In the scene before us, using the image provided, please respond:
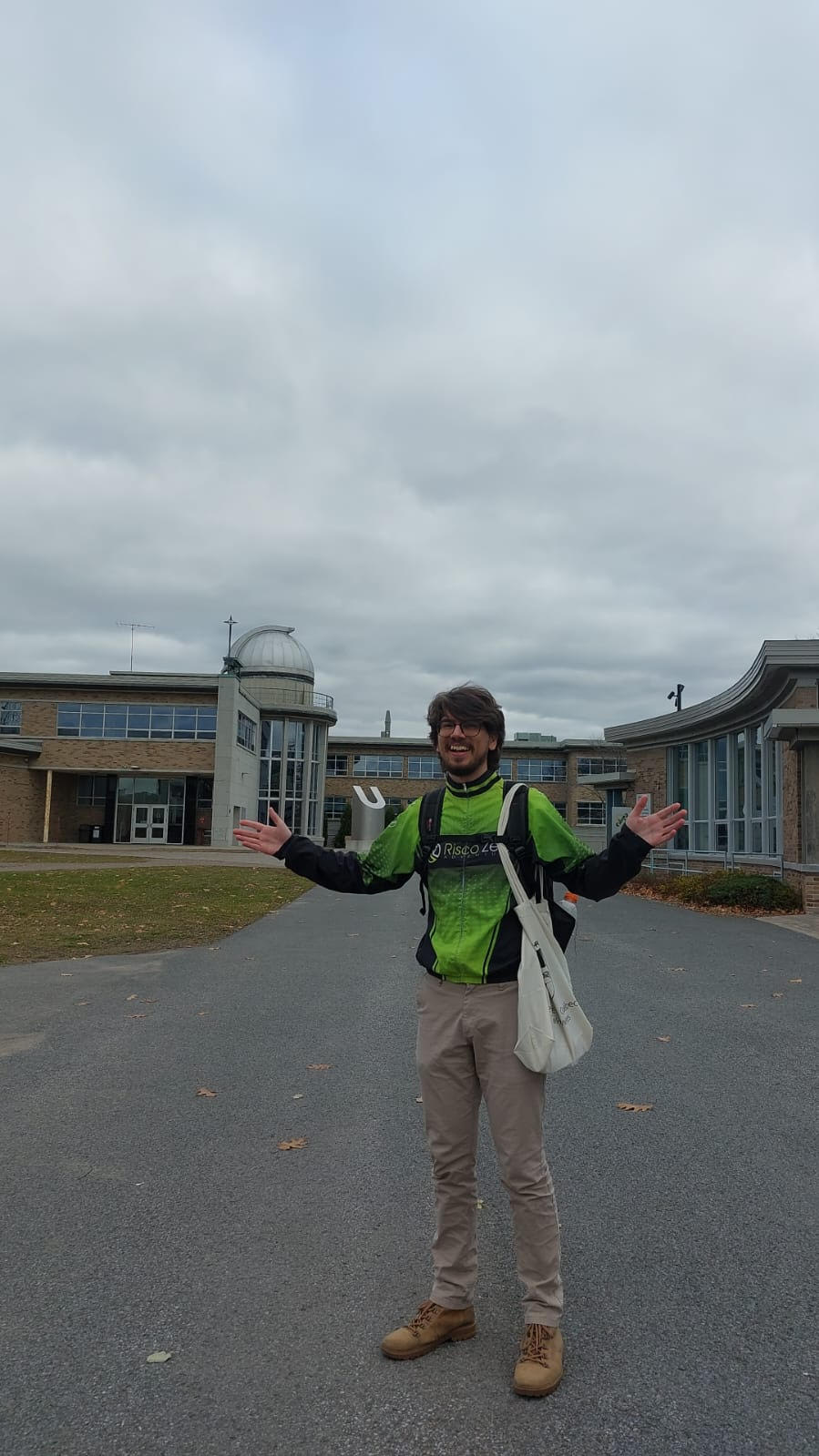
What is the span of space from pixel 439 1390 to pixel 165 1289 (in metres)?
1.06

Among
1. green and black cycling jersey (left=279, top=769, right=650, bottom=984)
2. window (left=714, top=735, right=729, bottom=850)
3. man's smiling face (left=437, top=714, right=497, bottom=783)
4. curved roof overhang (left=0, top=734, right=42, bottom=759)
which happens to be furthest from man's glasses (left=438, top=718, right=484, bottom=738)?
curved roof overhang (left=0, top=734, right=42, bottom=759)

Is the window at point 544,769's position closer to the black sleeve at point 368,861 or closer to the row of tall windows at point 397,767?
the row of tall windows at point 397,767

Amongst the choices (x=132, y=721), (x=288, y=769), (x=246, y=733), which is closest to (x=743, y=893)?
(x=132, y=721)

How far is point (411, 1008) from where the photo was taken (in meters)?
8.62

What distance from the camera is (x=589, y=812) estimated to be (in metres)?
72.1

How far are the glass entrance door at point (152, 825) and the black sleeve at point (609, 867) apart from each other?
5150 centimetres

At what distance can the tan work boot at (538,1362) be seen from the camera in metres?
2.79

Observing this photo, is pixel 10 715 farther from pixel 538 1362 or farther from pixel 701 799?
pixel 538 1362

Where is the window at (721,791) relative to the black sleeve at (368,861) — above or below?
above

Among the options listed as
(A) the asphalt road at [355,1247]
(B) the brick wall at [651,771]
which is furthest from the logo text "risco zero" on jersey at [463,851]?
(B) the brick wall at [651,771]

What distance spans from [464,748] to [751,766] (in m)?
22.3

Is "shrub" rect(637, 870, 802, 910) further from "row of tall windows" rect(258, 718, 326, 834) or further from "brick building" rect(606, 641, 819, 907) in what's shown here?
"row of tall windows" rect(258, 718, 326, 834)

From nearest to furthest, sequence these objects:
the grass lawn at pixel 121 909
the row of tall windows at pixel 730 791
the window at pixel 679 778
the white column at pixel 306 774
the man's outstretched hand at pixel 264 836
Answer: the man's outstretched hand at pixel 264 836 → the grass lawn at pixel 121 909 → the row of tall windows at pixel 730 791 → the window at pixel 679 778 → the white column at pixel 306 774

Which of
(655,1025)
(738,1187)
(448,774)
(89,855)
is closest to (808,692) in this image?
(655,1025)
